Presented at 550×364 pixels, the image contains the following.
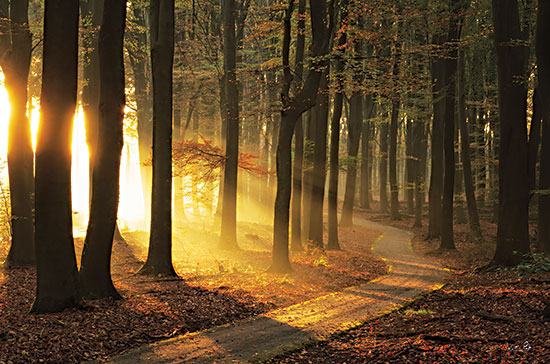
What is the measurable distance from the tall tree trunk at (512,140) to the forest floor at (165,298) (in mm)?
4382

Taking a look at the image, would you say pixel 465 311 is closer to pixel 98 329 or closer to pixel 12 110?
pixel 98 329

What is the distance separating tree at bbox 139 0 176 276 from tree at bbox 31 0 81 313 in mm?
4490

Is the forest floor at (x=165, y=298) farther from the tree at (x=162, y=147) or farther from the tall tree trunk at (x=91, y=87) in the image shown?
the tall tree trunk at (x=91, y=87)

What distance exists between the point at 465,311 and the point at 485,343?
87.7 inches

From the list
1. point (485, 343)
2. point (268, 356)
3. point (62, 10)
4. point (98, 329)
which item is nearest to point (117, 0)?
point (62, 10)

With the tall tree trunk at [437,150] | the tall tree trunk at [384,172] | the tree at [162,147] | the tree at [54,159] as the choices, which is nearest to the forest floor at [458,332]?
the tree at [54,159]

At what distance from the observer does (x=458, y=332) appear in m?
7.69

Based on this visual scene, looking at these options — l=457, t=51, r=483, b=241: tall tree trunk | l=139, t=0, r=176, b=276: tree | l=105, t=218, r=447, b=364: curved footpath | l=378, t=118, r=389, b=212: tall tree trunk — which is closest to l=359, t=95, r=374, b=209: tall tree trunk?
l=378, t=118, r=389, b=212: tall tree trunk

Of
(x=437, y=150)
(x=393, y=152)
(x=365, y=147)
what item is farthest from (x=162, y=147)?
(x=365, y=147)

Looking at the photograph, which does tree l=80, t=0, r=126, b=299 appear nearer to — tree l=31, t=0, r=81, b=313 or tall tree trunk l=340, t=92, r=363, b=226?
tree l=31, t=0, r=81, b=313

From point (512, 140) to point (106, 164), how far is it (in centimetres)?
1166

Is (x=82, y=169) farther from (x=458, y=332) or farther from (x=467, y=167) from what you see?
(x=458, y=332)

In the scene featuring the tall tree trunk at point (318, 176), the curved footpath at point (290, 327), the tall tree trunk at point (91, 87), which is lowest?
the curved footpath at point (290, 327)

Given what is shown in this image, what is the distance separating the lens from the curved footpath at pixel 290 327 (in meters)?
7.25
